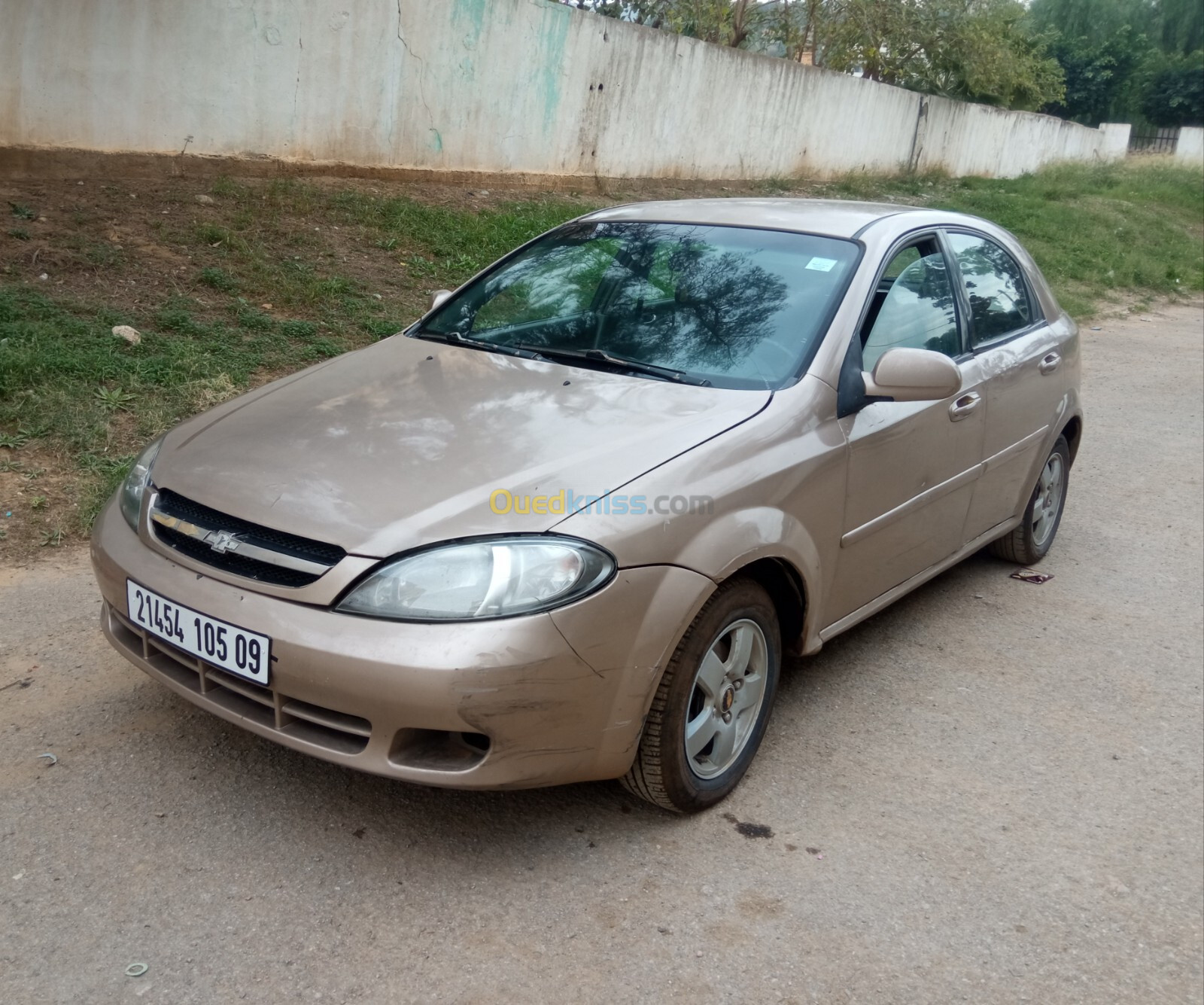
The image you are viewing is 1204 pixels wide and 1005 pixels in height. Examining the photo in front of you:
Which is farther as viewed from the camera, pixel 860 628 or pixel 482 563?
pixel 860 628

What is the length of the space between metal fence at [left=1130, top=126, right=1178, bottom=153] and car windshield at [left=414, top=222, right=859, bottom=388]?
4257 centimetres

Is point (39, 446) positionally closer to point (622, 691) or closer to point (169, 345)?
point (169, 345)

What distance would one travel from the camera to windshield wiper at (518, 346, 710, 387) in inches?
128

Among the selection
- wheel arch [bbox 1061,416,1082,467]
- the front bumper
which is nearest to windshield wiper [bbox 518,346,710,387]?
the front bumper

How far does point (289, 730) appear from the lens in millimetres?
2576

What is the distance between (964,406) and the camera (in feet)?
12.7

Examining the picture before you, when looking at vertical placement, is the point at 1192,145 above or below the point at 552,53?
above

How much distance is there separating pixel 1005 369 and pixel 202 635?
3056mm

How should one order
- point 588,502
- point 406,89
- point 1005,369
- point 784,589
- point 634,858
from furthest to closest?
point 406,89
point 1005,369
point 784,589
point 634,858
point 588,502

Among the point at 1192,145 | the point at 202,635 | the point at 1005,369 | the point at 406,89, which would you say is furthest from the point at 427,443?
the point at 1192,145

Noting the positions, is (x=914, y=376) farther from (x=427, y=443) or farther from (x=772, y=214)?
(x=427, y=443)

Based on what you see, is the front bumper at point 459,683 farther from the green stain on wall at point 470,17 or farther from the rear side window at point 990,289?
the green stain on wall at point 470,17

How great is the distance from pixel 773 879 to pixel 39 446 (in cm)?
393

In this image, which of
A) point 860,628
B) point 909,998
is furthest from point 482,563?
→ point 860,628
